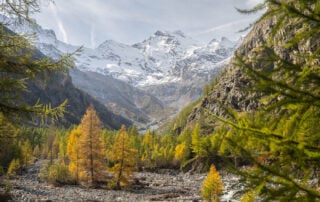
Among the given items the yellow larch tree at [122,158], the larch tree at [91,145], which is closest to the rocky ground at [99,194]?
the yellow larch tree at [122,158]

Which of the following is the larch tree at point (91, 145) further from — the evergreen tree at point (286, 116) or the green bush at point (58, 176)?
the evergreen tree at point (286, 116)

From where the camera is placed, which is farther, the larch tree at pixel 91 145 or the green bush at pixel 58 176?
the green bush at pixel 58 176

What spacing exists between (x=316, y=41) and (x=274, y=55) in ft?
1.90

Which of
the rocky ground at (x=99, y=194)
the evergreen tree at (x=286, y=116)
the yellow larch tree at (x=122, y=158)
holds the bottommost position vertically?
the rocky ground at (x=99, y=194)

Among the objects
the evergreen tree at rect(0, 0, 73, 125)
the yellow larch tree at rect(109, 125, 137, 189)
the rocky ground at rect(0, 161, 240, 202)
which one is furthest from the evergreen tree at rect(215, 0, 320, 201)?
the yellow larch tree at rect(109, 125, 137, 189)

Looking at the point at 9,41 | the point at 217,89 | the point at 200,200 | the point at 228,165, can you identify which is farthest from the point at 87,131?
the point at 217,89

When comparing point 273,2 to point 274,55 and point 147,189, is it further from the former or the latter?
point 147,189

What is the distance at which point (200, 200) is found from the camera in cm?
3762

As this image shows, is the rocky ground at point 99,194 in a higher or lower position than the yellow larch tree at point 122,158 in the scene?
lower

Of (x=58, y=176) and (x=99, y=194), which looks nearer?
(x=99, y=194)

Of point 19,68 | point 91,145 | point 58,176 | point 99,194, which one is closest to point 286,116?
point 19,68

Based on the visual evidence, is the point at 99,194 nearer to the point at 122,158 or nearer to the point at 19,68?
the point at 122,158

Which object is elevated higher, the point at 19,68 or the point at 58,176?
the point at 19,68

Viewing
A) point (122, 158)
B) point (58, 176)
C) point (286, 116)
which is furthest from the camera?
point (58, 176)
